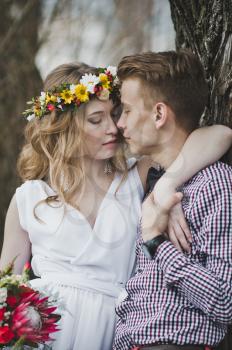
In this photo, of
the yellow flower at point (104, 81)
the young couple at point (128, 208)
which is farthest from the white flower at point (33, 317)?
the yellow flower at point (104, 81)

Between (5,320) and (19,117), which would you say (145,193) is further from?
(19,117)

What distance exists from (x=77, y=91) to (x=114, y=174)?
1.68 feet

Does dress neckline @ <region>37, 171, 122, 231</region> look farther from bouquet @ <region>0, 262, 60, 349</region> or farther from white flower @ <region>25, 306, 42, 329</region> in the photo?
white flower @ <region>25, 306, 42, 329</region>

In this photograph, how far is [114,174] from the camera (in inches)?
140

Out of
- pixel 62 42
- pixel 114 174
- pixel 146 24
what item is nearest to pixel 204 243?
pixel 114 174

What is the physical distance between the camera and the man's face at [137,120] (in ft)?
9.79

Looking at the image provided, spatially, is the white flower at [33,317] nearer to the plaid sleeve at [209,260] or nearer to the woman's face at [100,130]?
the plaid sleeve at [209,260]

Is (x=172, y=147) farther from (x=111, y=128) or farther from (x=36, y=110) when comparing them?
(x=36, y=110)

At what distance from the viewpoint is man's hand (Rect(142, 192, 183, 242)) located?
267cm

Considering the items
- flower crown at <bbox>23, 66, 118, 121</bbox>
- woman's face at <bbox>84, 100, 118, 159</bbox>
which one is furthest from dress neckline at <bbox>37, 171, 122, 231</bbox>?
flower crown at <bbox>23, 66, 118, 121</bbox>

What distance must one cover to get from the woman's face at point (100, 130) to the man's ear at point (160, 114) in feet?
1.44

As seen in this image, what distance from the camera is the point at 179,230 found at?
269cm

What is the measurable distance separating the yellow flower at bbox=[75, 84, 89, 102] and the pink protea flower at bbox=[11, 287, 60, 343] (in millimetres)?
1123

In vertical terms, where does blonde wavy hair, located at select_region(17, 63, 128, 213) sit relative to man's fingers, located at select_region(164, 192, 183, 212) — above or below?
above
